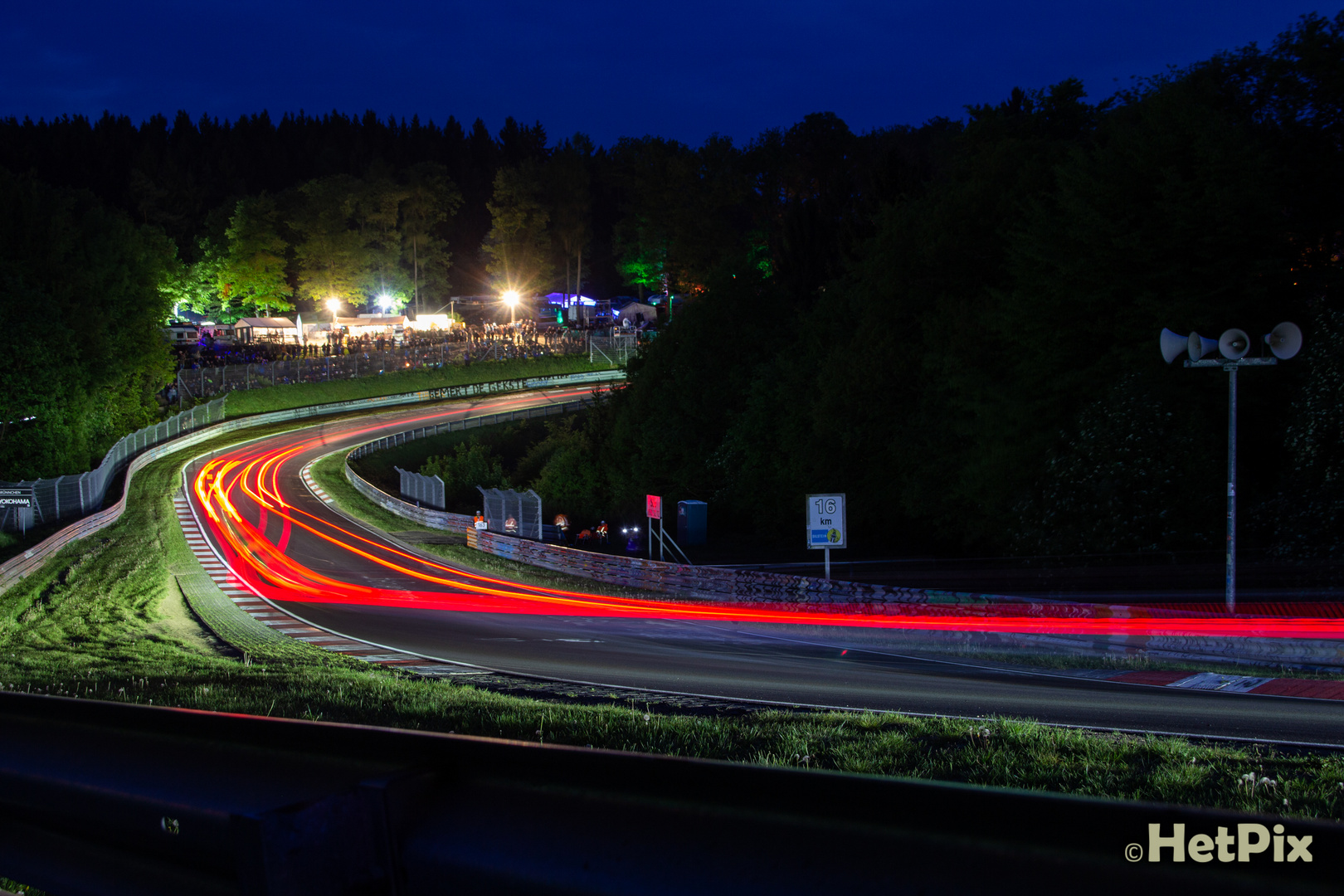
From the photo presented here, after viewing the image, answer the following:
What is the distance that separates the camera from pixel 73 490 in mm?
39750

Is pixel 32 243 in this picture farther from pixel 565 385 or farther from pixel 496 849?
pixel 496 849

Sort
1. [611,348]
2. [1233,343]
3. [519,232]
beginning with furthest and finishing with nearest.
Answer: [519,232] → [611,348] → [1233,343]

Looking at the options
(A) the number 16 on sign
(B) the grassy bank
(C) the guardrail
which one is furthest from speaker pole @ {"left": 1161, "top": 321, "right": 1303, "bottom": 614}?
(B) the grassy bank

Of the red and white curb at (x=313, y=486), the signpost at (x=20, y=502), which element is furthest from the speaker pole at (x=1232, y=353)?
the red and white curb at (x=313, y=486)

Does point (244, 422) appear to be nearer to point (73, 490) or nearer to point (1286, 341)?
point (73, 490)

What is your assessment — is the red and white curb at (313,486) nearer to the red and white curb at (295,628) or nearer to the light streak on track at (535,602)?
the light streak on track at (535,602)

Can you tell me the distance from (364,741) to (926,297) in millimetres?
37491

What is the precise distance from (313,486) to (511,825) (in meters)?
52.6

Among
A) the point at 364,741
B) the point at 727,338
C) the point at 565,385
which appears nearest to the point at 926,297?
the point at 727,338

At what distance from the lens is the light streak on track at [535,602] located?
17875mm

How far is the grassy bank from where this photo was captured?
72.6 metres

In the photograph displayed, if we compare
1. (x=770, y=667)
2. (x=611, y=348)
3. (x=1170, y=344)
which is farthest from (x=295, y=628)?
(x=611, y=348)

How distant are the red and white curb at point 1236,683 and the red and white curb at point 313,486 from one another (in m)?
40.6

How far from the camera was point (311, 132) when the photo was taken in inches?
6358
